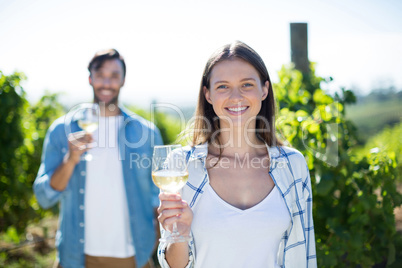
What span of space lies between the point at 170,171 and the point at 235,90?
0.62 meters

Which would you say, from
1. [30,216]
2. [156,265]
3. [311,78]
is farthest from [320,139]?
[30,216]

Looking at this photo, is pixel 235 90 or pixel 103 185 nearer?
pixel 235 90

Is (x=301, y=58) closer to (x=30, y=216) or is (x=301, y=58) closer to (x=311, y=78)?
(x=311, y=78)

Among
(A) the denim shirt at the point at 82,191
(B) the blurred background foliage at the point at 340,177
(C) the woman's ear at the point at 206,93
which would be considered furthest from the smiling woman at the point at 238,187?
(A) the denim shirt at the point at 82,191

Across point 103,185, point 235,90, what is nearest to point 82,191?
point 103,185

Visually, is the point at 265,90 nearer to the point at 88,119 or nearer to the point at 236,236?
the point at 236,236

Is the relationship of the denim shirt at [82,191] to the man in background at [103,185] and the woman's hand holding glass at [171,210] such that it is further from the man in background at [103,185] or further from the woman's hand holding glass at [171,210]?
the woman's hand holding glass at [171,210]

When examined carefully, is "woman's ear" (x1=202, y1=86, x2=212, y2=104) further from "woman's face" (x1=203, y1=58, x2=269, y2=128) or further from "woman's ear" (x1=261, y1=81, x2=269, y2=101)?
"woman's ear" (x1=261, y1=81, x2=269, y2=101)

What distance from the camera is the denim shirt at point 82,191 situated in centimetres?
284

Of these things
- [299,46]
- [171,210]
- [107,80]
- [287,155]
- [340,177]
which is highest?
[299,46]

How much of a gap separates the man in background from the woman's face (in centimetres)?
118

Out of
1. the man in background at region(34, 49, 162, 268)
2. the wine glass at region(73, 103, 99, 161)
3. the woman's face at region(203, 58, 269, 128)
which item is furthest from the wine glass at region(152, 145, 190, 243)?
the wine glass at region(73, 103, 99, 161)

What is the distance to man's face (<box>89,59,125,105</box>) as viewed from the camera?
2971 mm

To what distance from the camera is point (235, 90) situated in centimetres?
196
